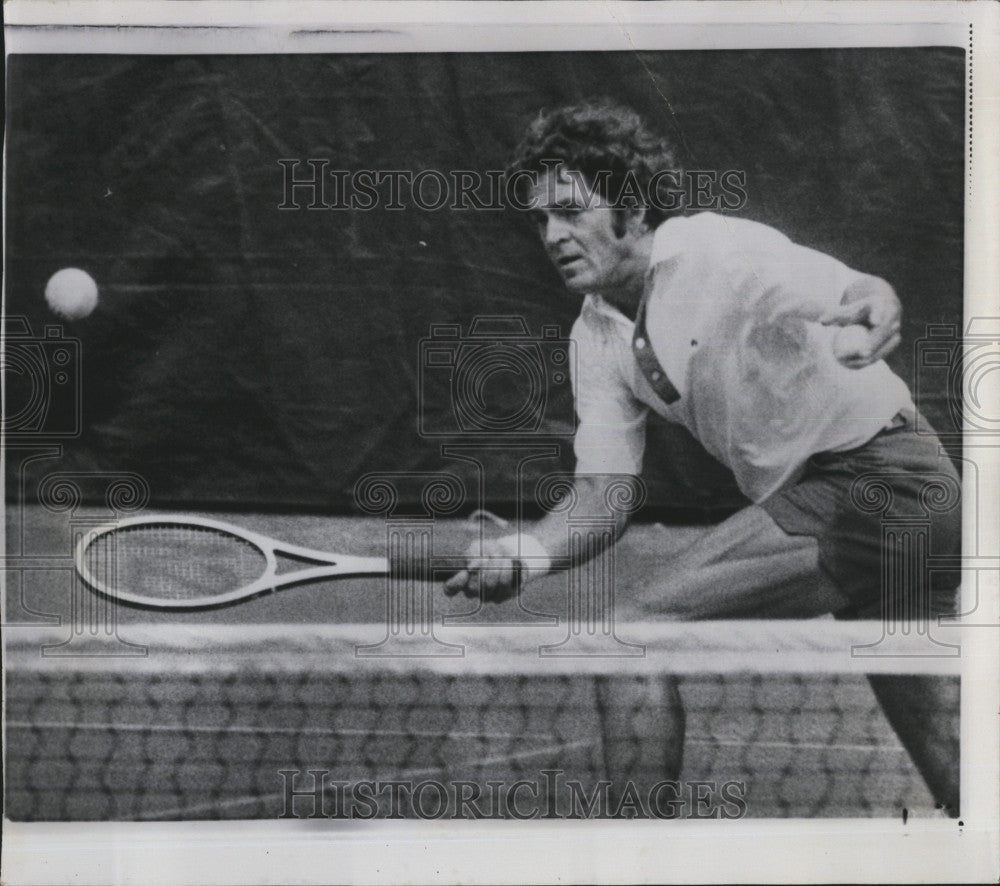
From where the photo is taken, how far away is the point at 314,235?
1883 millimetres

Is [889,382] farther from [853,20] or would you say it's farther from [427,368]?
[427,368]

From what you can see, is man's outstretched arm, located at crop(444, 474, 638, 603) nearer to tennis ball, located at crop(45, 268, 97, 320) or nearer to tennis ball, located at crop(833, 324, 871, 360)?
tennis ball, located at crop(833, 324, 871, 360)

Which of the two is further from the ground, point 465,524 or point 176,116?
point 176,116

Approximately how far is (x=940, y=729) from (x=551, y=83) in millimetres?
1226

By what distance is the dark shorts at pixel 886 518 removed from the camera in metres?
1.88

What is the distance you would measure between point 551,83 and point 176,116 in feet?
1.99

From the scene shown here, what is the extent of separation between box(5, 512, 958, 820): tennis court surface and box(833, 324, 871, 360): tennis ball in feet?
1.43

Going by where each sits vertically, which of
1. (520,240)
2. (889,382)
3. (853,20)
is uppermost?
(853,20)

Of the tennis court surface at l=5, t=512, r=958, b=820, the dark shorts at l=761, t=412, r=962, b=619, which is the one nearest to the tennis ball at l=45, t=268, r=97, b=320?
the tennis court surface at l=5, t=512, r=958, b=820

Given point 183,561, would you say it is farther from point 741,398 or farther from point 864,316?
point 864,316

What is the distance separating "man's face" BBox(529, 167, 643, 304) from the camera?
188 cm

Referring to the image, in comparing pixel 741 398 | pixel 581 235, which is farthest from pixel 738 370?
pixel 581 235

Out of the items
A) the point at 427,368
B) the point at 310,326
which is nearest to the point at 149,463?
the point at 310,326

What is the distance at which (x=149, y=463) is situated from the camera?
6.18ft
